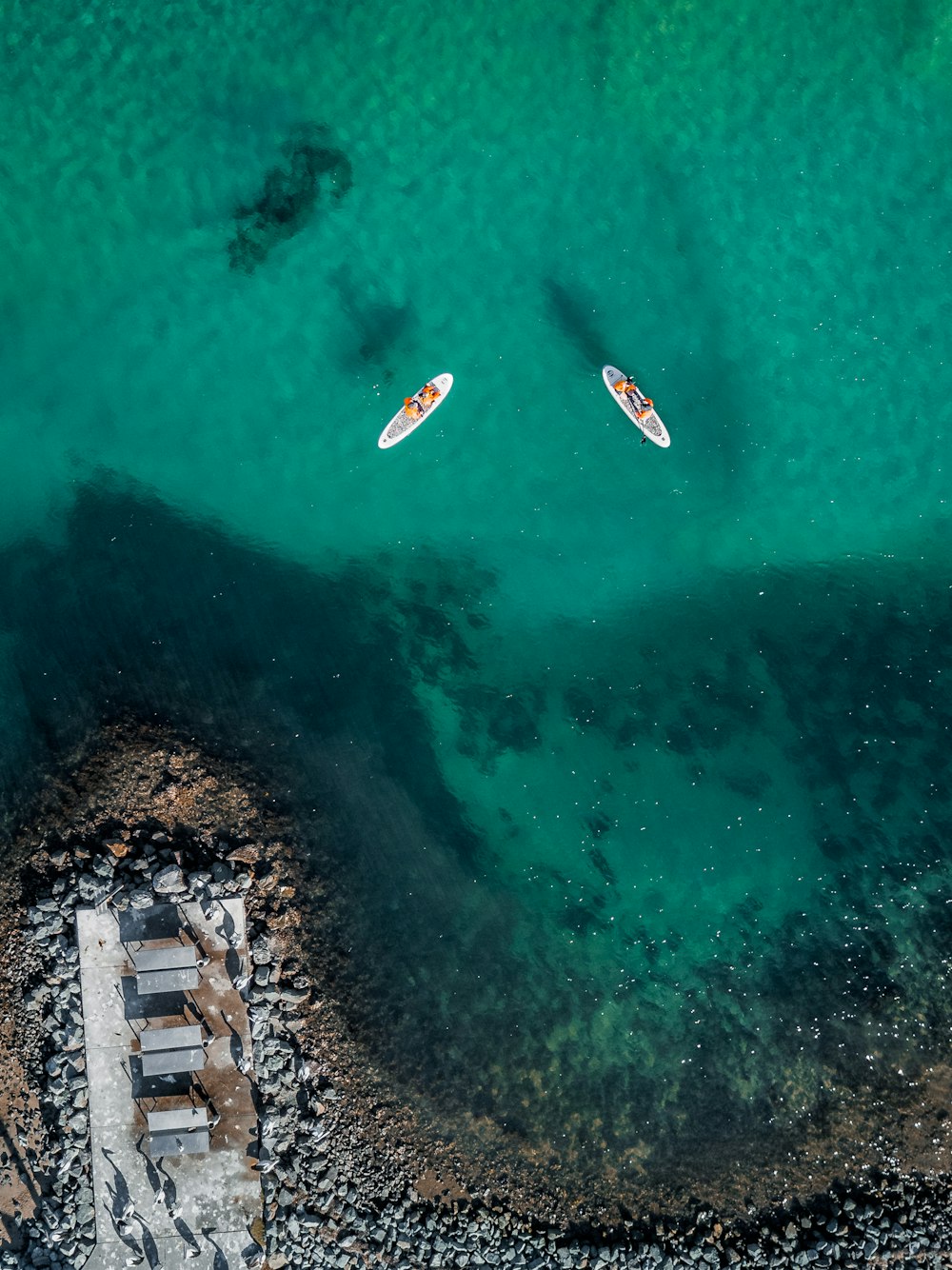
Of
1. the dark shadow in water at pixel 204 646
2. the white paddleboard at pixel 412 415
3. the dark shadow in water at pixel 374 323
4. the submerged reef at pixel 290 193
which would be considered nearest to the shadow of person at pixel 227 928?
the dark shadow in water at pixel 204 646

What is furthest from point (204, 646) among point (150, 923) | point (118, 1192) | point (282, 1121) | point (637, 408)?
point (118, 1192)

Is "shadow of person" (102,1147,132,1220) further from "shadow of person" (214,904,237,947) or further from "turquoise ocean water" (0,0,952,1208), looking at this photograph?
"turquoise ocean water" (0,0,952,1208)

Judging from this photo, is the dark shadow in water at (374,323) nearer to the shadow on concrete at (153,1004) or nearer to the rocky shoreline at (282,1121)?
the rocky shoreline at (282,1121)

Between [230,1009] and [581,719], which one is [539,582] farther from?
[230,1009]

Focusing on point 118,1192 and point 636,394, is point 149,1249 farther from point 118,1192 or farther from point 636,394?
point 636,394

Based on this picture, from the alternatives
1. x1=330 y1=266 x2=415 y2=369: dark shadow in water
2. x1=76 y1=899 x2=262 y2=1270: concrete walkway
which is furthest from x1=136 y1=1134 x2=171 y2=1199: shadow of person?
x1=330 y1=266 x2=415 y2=369: dark shadow in water
